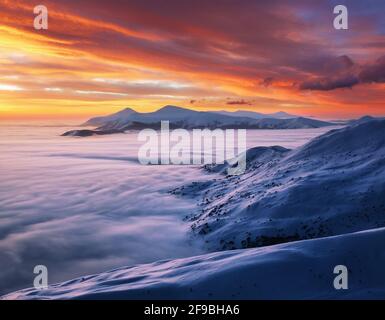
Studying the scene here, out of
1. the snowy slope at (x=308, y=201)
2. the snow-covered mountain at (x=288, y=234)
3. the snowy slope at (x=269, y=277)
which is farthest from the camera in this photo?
the snowy slope at (x=308, y=201)

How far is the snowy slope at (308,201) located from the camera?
1633 centimetres

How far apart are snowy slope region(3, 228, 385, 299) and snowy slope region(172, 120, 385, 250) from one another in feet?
21.3

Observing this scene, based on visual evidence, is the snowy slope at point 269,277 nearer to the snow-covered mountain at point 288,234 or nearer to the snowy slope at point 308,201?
the snow-covered mountain at point 288,234

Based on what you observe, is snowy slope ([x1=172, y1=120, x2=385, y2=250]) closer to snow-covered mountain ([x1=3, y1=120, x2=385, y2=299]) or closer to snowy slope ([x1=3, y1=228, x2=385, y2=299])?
snow-covered mountain ([x1=3, y1=120, x2=385, y2=299])

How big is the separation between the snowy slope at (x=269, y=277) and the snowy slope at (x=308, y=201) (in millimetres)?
6493

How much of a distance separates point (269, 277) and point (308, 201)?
1077 cm

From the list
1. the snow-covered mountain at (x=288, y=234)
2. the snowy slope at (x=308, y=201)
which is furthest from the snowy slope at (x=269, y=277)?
the snowy slope at (x=308, y=201)

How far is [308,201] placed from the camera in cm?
1825

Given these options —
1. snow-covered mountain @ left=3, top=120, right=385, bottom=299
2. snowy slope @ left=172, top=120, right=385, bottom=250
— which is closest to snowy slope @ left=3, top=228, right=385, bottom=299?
snow-covered mountain @ left=3, top=120, right=385, bottom=299

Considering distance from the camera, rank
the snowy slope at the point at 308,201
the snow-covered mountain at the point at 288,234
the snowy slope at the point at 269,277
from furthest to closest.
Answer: the snowy slope at the point at 308,201
the snow-covered mountain at the point at 288,234
the snowy slope at the point at 269,277

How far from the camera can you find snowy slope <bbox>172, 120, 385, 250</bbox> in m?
16.3

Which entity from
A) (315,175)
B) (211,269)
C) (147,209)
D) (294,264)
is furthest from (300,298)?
(147,209)

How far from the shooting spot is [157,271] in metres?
10.6
